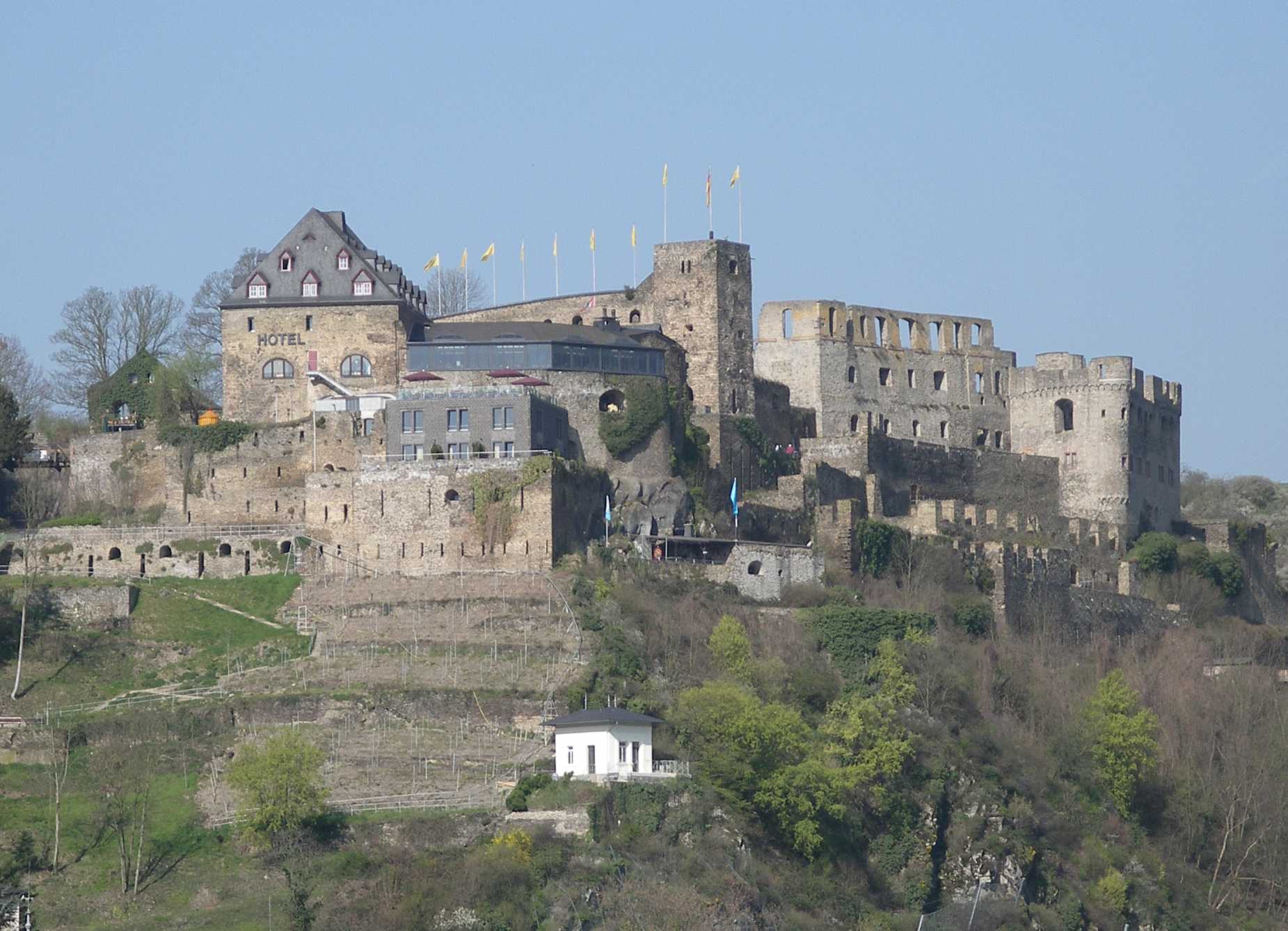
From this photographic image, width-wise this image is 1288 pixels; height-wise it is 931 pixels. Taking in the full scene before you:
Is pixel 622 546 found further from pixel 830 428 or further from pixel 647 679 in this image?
pixel 830 428

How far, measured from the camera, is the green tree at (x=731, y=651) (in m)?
76.3

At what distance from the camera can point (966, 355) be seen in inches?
4178

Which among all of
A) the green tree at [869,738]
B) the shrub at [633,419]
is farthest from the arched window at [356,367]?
the green tree at [869,738]

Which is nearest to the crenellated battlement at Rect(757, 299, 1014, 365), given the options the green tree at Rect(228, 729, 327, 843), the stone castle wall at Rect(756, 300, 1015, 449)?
the stone castle wall at Rect(756, 300, 1015, 449)

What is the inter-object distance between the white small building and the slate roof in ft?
69.3

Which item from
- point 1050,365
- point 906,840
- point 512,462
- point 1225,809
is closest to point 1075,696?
point 1225,809

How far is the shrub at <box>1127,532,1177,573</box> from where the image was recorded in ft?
322

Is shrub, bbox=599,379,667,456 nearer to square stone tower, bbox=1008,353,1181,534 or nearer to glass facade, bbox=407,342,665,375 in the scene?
glass facade, bbox=407,342,665,375

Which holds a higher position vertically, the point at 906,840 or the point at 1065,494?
the point at 1065,494

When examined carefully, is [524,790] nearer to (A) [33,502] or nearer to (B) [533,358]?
(B) [533,358]

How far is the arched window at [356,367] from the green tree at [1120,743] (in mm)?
23759

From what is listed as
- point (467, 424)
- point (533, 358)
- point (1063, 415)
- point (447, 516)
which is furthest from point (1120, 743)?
point (1063, 415)

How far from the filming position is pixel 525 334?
89.8 metres

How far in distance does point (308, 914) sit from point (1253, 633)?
42561 mm
